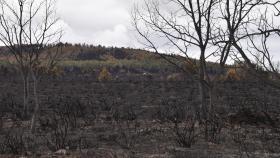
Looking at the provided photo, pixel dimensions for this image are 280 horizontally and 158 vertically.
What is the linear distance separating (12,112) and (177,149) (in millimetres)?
10352

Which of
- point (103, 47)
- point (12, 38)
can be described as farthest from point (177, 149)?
point (103, 47)

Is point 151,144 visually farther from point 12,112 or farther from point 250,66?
point 12,112

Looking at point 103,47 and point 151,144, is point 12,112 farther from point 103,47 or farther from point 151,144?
point 103,47

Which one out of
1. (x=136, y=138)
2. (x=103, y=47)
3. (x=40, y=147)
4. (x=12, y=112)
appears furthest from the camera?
(x=103, y=47)

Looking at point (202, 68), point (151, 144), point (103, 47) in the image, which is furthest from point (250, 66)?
point (103, 47)

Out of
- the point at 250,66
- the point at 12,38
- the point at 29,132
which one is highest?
the point at 12,38

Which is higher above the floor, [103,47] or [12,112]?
[103,47]

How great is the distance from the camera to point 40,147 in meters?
9.46

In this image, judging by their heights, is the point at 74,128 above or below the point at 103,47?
below

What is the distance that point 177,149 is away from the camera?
884cm

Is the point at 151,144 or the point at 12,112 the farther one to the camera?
the point at 12,112

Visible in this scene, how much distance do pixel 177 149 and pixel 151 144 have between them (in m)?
1.00

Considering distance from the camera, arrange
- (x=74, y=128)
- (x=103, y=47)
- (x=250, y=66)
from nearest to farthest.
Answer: (x=250, y=66) < (x=74, y=128) < (x=103, y=47)

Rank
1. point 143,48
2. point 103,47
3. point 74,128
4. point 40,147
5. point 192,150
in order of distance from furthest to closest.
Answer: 1. point 103,47
2. point 143,48
3. point 74,128
4. point 40,147
5. point 192,150
